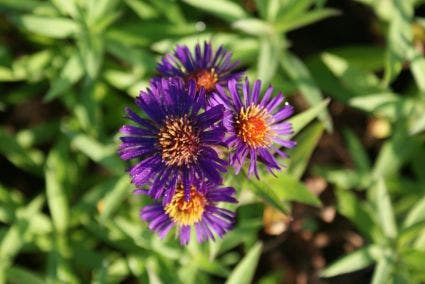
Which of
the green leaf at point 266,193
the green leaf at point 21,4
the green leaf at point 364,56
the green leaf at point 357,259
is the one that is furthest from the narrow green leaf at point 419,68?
the green leaf at point 21,4

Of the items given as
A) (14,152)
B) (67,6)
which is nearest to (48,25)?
(67,6)

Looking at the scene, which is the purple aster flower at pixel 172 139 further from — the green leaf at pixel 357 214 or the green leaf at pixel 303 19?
the green leaf at pixel 357 214

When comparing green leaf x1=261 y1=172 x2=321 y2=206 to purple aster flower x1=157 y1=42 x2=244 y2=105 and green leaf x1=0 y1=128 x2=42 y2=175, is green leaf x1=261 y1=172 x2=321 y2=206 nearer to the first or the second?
purple aster flower x1=157 y1=42 x2=244 y2=105

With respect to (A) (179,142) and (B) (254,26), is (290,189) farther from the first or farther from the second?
(B) (254,26)

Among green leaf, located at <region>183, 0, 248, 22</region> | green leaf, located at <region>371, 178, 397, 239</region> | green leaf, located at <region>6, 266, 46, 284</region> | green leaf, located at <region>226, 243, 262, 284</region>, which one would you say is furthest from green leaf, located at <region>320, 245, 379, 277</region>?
green leaf, located at <region>6, 266, 46, 284</region>

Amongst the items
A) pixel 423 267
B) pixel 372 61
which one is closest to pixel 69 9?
pixel 372 61
